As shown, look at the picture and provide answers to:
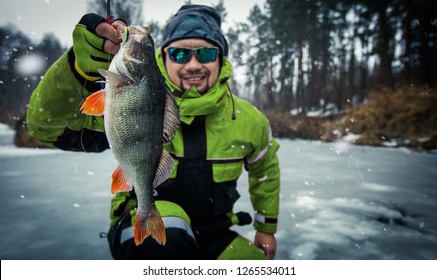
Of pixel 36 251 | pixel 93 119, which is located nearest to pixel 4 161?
pixel 36 251

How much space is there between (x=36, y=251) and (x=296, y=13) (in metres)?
18.4

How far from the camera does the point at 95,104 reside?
3.52 feet

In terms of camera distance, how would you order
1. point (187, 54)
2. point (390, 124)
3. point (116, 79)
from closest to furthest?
point (116, 79) < point (187, 54) < point (390, 124)

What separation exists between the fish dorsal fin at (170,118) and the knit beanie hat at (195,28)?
1182 mm

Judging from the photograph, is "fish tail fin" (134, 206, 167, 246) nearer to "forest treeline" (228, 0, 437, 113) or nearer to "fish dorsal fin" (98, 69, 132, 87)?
"fish dorsal fin" (98, 69, 132, 87)

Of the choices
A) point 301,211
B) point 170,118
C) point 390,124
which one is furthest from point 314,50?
point 170,118

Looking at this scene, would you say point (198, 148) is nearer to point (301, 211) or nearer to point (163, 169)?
point (163, 169)

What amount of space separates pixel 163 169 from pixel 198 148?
98 centimetres

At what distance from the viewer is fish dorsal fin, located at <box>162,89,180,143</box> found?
3.74 ft

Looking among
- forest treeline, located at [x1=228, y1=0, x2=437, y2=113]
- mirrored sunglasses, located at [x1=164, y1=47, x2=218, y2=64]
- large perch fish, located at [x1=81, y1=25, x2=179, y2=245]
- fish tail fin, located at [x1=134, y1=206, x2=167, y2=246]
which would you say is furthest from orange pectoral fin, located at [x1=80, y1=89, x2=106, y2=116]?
forest treeline, located at [x1=228, y1=0, x2=437, y2=113]

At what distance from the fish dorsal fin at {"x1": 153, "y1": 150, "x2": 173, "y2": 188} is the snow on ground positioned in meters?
1.78

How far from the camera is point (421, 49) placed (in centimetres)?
1273

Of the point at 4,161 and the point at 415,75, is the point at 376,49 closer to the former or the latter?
the point at 415,75

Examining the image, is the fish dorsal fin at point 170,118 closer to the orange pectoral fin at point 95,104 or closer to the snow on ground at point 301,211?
the orange pectoral fin at point 95,104
